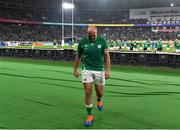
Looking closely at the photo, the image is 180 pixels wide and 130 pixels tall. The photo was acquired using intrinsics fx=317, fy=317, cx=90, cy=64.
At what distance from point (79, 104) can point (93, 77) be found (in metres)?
2.05

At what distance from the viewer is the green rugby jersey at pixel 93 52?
6.62 m

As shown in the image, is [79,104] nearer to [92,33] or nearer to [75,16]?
[92,33]

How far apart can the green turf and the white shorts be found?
88 centimetres


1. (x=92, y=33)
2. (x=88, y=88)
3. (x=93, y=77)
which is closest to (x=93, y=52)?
(x=92, y=33)

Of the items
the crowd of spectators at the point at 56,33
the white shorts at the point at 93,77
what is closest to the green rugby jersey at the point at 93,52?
the white shorts at the point at 93,77

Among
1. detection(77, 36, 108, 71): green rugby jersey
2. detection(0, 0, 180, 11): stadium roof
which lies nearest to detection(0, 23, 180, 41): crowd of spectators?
detection(0, 0, 180, 11): stadium roof

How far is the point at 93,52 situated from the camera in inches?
261

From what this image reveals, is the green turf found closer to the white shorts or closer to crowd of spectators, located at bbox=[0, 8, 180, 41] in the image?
the white shorts

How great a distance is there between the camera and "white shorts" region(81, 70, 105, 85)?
Answer: 6615 millimetres

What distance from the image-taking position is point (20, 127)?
20.7 feet

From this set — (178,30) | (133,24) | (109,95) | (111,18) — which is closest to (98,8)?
(111,18)

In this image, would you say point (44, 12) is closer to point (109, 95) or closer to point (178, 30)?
point (178, 30)

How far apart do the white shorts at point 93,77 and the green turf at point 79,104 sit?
0.88 m

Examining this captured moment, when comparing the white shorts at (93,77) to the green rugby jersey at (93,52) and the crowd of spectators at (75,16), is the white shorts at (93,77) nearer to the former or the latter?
the green rugby jersey at (93,52)
